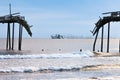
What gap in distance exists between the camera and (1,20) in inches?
2323

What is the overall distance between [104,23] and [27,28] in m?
13.1

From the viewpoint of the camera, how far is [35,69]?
102 feet

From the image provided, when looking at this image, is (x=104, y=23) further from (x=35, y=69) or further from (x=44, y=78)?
(x=44, y=78)

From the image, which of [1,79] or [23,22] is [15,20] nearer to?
[23,22]

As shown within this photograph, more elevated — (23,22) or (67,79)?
(23,22)

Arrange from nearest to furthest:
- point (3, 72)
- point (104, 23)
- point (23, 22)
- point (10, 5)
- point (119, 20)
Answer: point (3, 72)
point (119, 20)
point (104, 23)
point (23, 22)
point (10, 5)

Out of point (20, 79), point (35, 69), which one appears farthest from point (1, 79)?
point (35, 69)

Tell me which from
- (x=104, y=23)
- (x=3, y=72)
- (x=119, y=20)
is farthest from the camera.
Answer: (x=104, y=23)

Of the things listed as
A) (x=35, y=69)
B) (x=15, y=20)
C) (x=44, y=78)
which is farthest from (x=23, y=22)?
(x=44, y=78)

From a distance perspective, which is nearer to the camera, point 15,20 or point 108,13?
point 108,13

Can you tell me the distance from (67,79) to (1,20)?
37433mm

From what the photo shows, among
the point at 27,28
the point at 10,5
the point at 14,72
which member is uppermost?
the point at 10,5

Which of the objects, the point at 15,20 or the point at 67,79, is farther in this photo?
the point at 15,20

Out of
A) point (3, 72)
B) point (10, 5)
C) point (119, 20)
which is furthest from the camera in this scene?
point (10, 5)
